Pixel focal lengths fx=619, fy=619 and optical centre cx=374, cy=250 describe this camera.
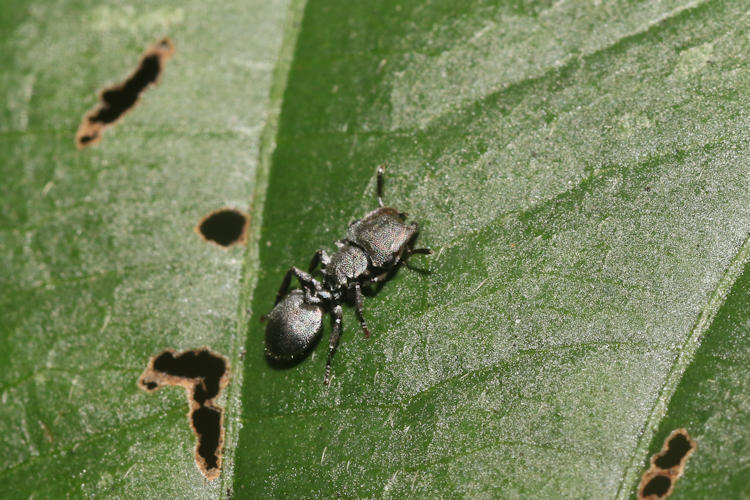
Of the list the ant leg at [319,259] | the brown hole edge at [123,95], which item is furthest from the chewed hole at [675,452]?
the brown hole edge at [123,95]

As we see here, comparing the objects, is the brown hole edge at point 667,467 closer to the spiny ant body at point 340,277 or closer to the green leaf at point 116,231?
the spiny ant body at point 340,277

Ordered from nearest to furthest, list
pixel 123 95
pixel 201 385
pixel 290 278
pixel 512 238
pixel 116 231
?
pixel 512 238 < pixel 201 385 < pixel 290 278 < pixel 116 231 < pixel 123 95

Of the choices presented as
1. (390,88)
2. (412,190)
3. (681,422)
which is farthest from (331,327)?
(681,422)

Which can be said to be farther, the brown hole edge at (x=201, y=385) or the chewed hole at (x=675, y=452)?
the brown hole edge at (x=201, y=385)

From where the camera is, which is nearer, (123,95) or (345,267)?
(345,267)

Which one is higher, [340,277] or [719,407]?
[719,407]

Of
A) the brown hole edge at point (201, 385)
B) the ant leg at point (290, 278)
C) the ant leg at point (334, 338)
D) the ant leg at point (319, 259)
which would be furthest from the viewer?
the ant leg at point (319, 259)

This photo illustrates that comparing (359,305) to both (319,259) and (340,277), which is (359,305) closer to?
(340,277)

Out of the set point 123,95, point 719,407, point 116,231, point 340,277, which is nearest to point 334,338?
point 340,277
